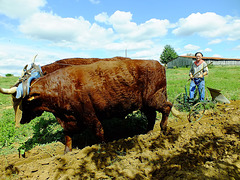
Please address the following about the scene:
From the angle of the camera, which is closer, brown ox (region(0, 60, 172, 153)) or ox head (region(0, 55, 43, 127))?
ox head (region(0, 55, 43, 127))

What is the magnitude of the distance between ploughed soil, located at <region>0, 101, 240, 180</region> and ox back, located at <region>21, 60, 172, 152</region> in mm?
699

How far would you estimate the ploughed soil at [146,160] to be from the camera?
2586 millimetres

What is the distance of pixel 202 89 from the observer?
6.37 meters

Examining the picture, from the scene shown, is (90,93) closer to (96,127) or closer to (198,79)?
(96,127)

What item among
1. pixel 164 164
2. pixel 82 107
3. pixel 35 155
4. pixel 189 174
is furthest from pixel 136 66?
pixel 35 155

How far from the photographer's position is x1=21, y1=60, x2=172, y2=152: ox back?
347 cm

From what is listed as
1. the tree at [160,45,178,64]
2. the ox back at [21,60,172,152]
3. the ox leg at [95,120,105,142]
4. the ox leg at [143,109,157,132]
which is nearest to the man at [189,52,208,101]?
the ox leg at [143,109,157,132]

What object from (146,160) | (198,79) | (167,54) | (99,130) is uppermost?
(167,54)

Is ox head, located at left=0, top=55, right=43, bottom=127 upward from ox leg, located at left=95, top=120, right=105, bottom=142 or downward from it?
upward

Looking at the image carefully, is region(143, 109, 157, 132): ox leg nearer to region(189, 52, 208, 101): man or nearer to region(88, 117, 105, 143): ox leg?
region(88, 117, 105, 143): ox leg

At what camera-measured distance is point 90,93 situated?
353 centimetres

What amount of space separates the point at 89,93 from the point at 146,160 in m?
1.83

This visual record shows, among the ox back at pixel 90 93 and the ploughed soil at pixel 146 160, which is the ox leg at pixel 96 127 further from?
the ploughed soil at pixel 146 160

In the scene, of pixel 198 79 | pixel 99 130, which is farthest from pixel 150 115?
pixel 198 79
